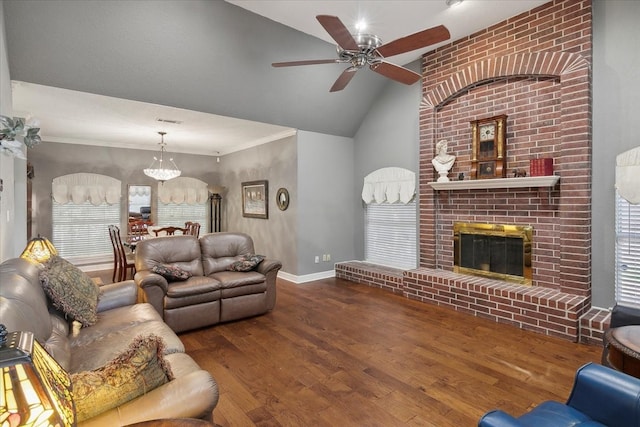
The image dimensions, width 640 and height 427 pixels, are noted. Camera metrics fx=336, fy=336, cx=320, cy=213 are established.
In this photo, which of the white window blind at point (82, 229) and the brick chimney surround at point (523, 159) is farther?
the white window blind at point (82, 229)

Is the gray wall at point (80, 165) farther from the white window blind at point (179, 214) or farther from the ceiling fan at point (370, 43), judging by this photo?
the ceiling fan at point (370, 43)

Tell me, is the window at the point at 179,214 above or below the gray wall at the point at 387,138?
below

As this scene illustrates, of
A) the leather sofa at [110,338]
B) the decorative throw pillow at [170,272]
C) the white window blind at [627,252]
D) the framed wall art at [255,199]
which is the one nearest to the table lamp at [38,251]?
the leather sofa at [110,338]

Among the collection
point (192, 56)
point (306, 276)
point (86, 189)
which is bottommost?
point (306, 276)

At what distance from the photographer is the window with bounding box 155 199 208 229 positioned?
7889 millimetres

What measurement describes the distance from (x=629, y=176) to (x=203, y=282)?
4.51 m

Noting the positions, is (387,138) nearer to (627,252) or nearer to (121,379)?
(627,252)

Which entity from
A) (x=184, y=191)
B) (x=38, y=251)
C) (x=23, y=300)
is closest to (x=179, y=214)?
(x=184, y=191)

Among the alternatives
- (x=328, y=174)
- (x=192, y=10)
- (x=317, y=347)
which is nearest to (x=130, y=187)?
(x=328, y=174)

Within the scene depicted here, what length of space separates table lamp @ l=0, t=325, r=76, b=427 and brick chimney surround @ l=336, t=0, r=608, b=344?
13.4 feet

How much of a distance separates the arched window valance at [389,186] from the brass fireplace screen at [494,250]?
3.22 feet

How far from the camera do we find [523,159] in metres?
4.22

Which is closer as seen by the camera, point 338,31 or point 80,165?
point 338,31

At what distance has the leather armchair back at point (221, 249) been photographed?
170 inches
